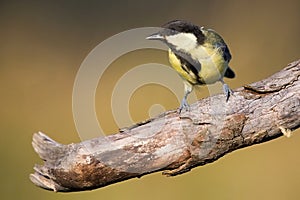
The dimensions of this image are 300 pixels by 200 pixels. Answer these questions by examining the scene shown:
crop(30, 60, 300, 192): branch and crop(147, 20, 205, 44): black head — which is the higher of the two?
crop(147, 20, 205, 44): black head

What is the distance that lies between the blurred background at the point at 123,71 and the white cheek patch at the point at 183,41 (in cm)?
62

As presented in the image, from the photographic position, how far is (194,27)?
981 millimetres

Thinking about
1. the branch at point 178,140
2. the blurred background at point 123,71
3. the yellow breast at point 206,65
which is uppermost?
the blurred background at point 123,71

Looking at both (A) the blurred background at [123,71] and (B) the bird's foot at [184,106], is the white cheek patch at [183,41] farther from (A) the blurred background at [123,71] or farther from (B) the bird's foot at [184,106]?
(A) the blurred background at [123,71]

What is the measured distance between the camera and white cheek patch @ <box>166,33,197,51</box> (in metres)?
0.96

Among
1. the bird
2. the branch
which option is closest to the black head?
the bird

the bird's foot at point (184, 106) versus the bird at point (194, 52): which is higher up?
the bird at point (194, 52)

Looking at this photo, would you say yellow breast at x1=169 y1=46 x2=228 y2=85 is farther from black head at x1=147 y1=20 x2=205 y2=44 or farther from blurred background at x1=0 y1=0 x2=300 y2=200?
blurred background at x1=0 y1=0 x2=300 y2=200

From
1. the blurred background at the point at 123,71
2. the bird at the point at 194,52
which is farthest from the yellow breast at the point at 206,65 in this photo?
the blurred background at the point at 123,71

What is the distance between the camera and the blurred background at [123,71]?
1617mm

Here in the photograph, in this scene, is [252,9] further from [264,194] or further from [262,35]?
[264,194]

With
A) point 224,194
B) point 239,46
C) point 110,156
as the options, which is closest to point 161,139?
point 110,156

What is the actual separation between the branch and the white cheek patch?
0.09 metres

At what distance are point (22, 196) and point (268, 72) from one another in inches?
29.3
